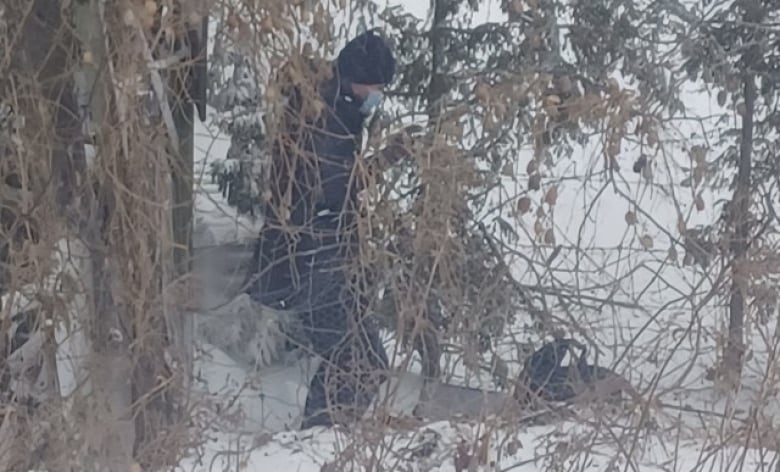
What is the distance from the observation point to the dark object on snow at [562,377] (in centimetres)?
371

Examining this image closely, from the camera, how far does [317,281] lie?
161 inches

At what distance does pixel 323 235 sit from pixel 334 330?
0.31m

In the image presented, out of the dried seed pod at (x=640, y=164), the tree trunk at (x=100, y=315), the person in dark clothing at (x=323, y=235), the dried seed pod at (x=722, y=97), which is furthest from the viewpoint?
the dried seed pod at (x=722, y=97)

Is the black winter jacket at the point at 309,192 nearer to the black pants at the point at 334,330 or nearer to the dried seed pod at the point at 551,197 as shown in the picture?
the black pants at the point at 334,330

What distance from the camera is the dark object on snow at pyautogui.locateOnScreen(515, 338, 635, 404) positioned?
3.71 meters

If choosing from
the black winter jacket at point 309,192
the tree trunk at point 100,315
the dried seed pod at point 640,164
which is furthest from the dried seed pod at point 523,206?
the tree trunk at point 100,315

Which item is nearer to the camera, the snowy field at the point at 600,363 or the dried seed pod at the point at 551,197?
the snowy field at the point at 600,363

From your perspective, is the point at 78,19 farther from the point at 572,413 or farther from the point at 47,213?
the point at 572,413

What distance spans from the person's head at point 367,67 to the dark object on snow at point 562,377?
3.38ft

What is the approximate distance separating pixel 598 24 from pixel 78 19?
196 cm

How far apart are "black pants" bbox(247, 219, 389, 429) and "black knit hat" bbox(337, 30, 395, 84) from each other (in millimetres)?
572

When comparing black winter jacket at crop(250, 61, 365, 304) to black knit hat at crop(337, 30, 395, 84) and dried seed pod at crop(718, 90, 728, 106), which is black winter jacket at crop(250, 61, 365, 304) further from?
dried seed pod at crop(718, 90, 728, 106)

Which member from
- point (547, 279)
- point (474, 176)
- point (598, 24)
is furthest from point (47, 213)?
point (598, 24)

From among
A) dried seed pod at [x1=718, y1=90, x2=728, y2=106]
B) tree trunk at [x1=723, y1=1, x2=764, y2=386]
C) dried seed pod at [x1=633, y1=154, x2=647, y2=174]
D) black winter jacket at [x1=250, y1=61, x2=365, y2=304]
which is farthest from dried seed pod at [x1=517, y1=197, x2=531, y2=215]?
dried seed pod at [x1=718, y1=90, x2=728, y2=106]
